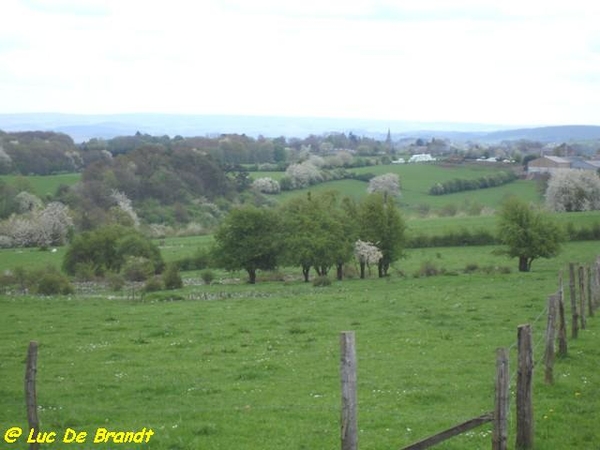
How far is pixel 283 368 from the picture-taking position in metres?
19.9

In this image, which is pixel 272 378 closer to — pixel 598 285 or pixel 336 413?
pixel 336 413

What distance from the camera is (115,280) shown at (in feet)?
166

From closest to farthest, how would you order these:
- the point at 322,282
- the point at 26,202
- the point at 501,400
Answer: the point at 501,400, the point at 322,282, the point at 26,202

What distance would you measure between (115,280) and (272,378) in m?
33.9

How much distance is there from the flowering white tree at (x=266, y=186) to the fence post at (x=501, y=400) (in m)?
114

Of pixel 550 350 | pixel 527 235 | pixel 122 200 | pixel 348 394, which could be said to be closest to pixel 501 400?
pixel 348 394

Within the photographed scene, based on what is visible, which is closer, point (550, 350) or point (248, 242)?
point (550, 350)

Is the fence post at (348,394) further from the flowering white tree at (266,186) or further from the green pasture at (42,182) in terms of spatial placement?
the flowering white tree at (266,186)

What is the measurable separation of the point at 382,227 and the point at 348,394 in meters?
47.2

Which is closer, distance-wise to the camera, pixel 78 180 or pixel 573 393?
pixel 573 393

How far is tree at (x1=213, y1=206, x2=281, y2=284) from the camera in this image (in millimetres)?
54125

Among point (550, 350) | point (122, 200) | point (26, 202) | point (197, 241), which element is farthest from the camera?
point (122, 200)

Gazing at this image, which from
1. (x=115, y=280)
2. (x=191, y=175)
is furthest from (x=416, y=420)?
(x=191, y=175)

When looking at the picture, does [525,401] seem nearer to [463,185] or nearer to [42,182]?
[42,182]
